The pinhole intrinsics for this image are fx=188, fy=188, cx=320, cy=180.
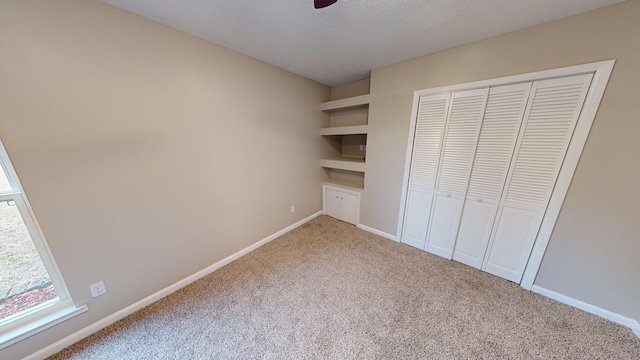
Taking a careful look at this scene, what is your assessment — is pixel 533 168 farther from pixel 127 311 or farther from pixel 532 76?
pixel 127 311

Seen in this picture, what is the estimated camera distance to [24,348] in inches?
46.8

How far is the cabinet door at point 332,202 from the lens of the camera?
3.26 metres

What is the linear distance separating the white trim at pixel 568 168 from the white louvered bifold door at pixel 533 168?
27 millimetres

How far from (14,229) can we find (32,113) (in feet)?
2.38

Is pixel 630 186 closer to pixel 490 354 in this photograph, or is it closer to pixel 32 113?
pixel 490 354

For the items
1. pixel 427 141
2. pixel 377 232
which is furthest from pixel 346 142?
pixel 377 232

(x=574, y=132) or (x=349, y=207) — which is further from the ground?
(x=574, y=132)

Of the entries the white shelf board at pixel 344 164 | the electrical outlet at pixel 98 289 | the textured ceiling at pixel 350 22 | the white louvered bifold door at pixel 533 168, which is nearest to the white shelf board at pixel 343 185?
the white shelf board at pixel 344 164

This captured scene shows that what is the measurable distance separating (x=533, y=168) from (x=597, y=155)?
34 centimetres

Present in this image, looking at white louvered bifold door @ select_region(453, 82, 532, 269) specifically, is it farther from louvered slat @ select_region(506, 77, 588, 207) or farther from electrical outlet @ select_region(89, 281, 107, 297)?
electrical outlet @ select_region(89, 281, 107, 297)

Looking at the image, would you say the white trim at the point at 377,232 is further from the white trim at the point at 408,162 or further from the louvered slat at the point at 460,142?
the louvered slat at the point at 460,142

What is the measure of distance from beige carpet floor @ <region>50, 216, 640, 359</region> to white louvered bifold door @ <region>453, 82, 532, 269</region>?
314 millimetres

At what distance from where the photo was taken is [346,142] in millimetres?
3555

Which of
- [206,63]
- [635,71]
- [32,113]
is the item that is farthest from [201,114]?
[635,71]
